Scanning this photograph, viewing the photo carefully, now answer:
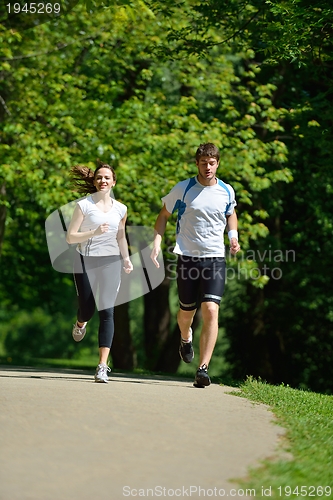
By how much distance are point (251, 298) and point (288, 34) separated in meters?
14.2

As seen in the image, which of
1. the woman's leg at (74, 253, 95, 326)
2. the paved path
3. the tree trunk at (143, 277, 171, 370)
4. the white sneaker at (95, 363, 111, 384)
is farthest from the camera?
the tree trunk at (143, 277, 171, 370)

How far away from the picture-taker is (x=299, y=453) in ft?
17.5

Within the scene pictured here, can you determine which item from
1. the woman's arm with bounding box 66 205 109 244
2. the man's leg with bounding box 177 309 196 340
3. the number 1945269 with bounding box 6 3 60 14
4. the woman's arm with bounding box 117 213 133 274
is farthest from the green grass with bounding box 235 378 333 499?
the number 1945269 with bounding box 6 3 60 14

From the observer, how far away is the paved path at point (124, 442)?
14.3ft

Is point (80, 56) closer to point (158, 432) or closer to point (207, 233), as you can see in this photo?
point (207, 233)

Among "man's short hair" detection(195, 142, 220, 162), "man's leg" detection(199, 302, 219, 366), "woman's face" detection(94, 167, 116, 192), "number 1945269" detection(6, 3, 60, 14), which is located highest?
"number 1945269" detection(6, 3, 60, 14)

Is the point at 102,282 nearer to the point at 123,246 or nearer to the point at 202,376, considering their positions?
the point at 123,246

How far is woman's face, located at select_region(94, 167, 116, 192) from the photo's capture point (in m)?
8.73

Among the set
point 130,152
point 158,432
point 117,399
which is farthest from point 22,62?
point 158,432

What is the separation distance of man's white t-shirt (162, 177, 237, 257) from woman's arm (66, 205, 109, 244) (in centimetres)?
72

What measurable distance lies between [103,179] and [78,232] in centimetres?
57

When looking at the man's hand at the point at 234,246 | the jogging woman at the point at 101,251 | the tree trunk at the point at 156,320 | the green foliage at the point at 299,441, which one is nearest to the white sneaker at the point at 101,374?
the jogging woman at the point at 101,251

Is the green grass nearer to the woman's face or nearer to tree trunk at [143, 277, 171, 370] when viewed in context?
the woman's face

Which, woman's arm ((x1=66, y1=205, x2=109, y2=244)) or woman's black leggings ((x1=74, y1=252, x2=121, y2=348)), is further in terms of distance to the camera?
woman's black leggings ((x1=74, y1=252, x2=121, y2=348))
